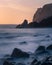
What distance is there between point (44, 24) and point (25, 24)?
898cm

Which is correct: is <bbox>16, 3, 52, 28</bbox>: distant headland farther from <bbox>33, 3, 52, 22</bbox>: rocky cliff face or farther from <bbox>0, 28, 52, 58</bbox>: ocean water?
<bbox>0, 28, 52, 58</bbox>: ocean water

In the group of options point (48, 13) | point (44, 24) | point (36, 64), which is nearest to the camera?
point (36, 64)

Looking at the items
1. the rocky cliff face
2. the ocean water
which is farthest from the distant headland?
the ocean water

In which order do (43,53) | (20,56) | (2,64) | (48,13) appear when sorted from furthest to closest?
1. (48,13)
2. (43,53)
3. (20,56)
4. (2,64)

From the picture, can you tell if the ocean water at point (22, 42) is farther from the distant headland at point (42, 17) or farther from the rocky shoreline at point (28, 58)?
the distant headland at point (42, 17)

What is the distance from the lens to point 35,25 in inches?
4500

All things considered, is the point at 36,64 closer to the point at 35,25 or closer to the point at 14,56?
the point at 14,56

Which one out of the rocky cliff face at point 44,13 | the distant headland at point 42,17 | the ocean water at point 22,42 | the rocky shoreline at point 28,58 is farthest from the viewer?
the rocky cliff face at point 44,13

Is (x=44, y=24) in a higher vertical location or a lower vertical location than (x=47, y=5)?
lower

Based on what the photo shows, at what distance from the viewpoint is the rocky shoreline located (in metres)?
16.0

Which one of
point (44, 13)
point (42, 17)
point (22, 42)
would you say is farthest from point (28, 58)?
point (44, 13)

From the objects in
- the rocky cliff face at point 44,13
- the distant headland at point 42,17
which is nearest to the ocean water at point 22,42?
the distant headland at point 42,17

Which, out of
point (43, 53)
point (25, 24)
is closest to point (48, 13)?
point (25, 24)

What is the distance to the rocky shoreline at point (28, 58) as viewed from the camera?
15955mm
